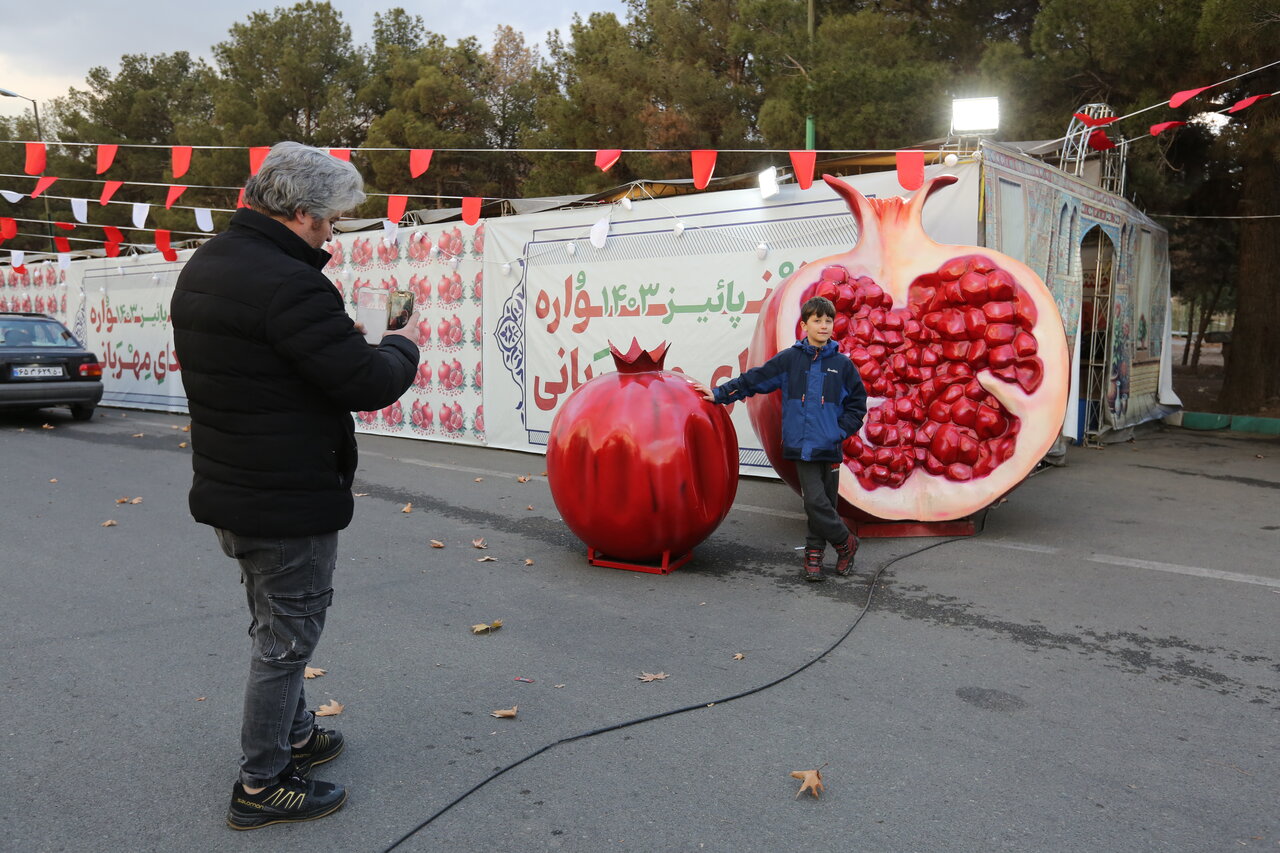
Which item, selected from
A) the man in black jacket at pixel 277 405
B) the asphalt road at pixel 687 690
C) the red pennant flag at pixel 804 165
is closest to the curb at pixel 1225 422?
the asphalt road at pixel 687 690

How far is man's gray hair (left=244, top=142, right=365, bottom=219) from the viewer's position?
8.11 feet

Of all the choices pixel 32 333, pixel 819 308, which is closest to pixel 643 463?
pixel 819 308

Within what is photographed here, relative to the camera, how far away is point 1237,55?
11.3 meters

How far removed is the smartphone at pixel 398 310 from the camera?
2.69 meters

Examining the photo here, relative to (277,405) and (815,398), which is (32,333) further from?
(277,405)

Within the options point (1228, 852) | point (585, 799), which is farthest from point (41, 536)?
point (1228, 852)

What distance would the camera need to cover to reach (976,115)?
292 inches

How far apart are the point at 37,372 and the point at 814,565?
11804 millimetres

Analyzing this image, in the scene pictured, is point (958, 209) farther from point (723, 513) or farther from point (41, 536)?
point (41, 536)

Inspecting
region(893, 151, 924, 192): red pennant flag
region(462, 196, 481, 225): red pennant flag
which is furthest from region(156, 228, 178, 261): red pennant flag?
region(893, 151, 924, 192): red pennant flag

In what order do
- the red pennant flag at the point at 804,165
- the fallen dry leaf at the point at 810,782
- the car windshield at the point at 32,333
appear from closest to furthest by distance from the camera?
the fallen dry leaf at the point at 810,782 < the red pennant flag at the point at 804,165 < the car windshield at the point at 32,333

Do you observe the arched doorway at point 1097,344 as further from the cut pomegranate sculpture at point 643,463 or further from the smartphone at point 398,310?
the smartphone at point 398,310

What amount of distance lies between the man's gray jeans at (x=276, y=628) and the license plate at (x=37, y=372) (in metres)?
12.0

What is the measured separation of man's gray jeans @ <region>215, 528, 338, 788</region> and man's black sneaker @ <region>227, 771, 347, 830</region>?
0.13ft
